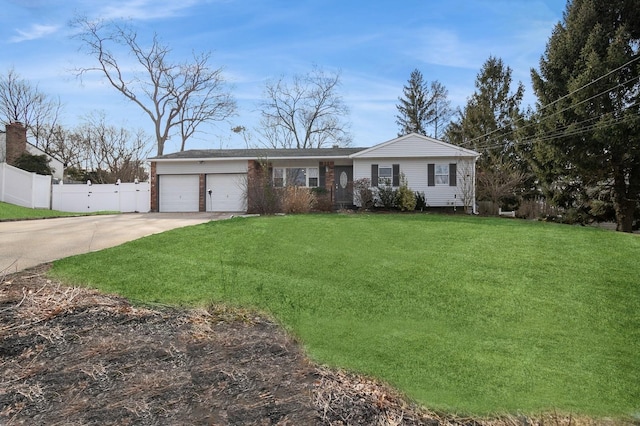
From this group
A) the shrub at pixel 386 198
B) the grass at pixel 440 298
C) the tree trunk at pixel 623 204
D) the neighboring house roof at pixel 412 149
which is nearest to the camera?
the grass at pixel 440 298

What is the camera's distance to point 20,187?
21.5 meters

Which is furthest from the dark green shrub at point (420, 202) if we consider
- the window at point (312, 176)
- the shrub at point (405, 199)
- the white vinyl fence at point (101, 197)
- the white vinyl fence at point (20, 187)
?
the white vinyl fence at point (20, 187)

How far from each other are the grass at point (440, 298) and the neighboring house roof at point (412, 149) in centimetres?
1161

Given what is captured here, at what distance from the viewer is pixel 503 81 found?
32.4 metres

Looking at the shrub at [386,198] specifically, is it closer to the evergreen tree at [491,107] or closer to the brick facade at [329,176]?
the brick facade at [329,176]

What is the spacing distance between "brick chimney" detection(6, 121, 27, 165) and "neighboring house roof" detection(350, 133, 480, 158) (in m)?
22.0

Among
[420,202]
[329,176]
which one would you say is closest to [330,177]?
[329,176]

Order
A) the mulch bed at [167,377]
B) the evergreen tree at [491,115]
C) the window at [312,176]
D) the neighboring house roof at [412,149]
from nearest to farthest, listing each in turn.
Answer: the mulch bed at [167,377] < the neighboring house roof at [412,149] < the window at [312,176] < the evergreen tree at [491,115]

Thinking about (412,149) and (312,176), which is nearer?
(412,149)

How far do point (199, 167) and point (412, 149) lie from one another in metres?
11.2

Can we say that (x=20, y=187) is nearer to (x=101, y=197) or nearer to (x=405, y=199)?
(x=101, y=197)

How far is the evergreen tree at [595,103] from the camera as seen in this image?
17391mm

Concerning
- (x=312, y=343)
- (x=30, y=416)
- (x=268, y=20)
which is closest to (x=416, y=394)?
(x=312, y=343)

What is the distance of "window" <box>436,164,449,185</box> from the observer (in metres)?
21.2
